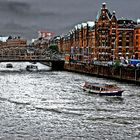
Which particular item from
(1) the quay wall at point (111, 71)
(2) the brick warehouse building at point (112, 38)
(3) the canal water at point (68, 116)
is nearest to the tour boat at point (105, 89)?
(3) the canal water at point (68, 116)

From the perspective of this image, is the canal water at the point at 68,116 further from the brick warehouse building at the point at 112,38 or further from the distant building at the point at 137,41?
the brick warehouse building at the point at 112,38

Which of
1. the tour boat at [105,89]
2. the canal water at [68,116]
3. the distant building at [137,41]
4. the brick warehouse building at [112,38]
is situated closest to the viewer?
the canal water at [68,116]

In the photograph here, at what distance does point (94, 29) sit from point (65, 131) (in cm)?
8908

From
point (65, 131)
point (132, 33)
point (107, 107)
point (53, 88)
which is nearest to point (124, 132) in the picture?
point (65, 131)

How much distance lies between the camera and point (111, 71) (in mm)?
94688

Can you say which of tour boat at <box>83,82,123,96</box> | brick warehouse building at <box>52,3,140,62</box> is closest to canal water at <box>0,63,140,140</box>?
tour boat at <box>83,82,123,96</box>

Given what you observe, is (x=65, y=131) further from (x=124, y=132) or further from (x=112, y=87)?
(x=112, y=87)

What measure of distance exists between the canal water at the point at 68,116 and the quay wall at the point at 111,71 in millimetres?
19123

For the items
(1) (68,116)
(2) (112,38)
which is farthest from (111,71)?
(1) (68,116)

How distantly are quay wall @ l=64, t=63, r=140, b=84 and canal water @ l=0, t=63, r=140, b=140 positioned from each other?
19123mm

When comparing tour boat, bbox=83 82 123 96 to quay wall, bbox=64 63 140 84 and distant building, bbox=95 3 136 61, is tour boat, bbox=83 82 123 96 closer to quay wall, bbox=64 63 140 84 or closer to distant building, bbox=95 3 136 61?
quay wall, bbox=64 63 140 84

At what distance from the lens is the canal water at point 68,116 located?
120 ft

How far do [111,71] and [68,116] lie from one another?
51.9 metres

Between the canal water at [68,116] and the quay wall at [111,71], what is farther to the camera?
the quay wall at [111,71]
